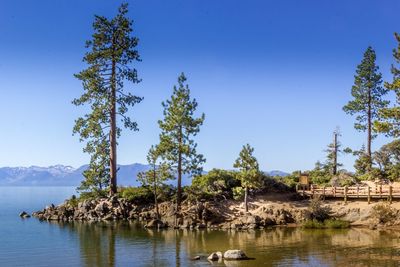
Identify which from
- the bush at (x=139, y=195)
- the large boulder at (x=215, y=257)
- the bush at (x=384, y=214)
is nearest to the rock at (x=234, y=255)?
the large boulder at (x=215, y=257)

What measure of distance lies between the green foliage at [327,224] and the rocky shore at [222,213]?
1478mm

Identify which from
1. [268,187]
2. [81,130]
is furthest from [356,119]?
[81,130]

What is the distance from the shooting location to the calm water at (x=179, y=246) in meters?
34.3

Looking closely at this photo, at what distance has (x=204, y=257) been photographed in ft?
117

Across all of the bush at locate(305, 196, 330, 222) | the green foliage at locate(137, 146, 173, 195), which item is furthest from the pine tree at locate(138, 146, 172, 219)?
the bush at locate(305, 196, 330, 222)

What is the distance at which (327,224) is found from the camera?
171 ft

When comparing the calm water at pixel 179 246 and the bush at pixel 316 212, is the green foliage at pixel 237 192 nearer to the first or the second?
the bush at pixel 316 212

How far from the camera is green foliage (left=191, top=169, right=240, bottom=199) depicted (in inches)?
2379

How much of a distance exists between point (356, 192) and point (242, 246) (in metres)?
22.4

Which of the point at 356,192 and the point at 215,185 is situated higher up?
the point at 215,185

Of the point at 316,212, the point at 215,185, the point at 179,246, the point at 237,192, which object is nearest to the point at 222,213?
the point at 237,192

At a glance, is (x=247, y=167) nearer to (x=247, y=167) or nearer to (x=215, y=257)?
(x=247, y=167)

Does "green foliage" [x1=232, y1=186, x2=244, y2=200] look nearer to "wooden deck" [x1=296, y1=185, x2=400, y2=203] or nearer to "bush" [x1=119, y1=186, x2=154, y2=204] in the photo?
"wooden deck" [x1=296, y1=185, x2=400, y2=203]

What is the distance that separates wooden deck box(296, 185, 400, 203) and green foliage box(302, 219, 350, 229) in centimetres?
545
